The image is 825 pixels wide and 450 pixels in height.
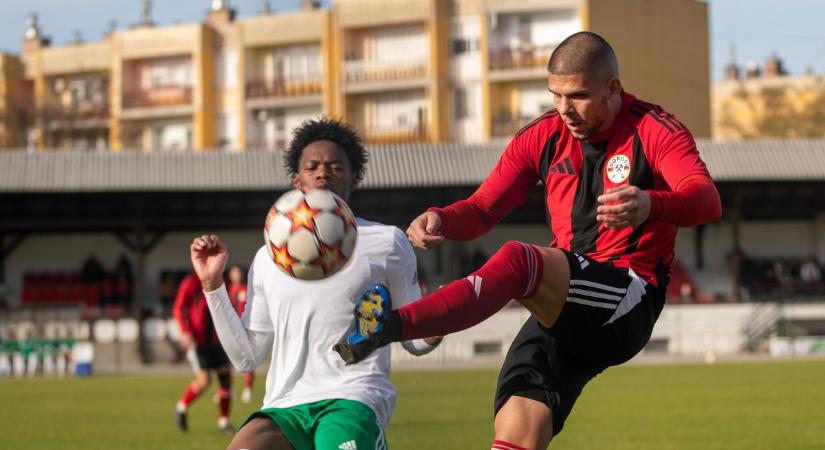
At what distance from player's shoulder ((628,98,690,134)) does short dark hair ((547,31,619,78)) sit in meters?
0.27

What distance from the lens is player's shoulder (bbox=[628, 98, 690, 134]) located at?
237 inches

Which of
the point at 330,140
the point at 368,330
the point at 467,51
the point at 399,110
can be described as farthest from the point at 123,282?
the point at 368,330

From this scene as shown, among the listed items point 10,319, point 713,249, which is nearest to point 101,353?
point 10,319

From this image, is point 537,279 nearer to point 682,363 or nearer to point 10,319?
point 682,363

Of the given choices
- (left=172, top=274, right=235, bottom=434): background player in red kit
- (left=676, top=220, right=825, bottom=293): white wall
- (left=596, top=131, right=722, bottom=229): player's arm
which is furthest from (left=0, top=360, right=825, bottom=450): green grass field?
(left=676, top=220, right=825, bottom=293): white wall

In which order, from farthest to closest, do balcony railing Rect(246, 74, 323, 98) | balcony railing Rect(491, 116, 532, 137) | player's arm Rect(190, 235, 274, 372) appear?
balcony railing Rect(246, 74, 323, 98), balcony railing Rect(491, 116, 532, 137), player's arm Rect(190, 235, 274, 372)

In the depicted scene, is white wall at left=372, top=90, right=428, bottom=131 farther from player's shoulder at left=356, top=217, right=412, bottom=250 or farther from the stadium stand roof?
player's shoulder at left=356, top=217, right=412, bottom=250

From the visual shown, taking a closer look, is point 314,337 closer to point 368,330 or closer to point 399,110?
point 368,330

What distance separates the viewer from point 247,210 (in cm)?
4475

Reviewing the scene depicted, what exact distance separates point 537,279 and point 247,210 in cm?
3972

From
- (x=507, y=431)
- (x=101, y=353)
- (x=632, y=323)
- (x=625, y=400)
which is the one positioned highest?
(x=632, y=323)

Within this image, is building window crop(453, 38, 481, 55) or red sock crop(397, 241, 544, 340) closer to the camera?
red sock crop(397, 241, 544, 340)

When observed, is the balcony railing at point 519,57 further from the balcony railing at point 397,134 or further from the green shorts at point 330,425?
the green shorts at point 330,425

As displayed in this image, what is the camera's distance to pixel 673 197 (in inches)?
215
